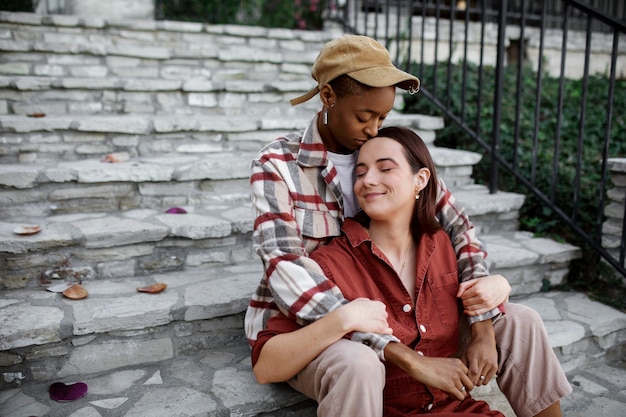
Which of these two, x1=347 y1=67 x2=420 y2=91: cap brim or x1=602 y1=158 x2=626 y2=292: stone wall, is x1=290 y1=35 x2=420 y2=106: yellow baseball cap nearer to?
x1=347 y1=67 x2=420 y2=91: cap brim

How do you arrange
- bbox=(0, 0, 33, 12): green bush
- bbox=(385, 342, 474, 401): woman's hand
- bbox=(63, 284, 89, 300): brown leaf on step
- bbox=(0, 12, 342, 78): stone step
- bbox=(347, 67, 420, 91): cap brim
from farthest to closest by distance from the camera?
bbox=(0, 0, 33, 12): green bush
bbox=(0, 12, 342, 78): stone step
bbox=(63, 284, 89, 300): brown leaf on step
bbox=(347, 67, 420, 91): cap brim
bbox=(385, 342, 474, 401): woman's hand

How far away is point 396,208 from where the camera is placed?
170 cm

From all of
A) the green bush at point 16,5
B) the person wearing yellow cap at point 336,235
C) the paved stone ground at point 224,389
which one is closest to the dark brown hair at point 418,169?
the person wearing yellow cap at point 336,235

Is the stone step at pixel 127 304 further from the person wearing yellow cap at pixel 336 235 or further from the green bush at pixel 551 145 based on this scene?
the green bush at pixel 551 145

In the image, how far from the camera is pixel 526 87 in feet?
16.4

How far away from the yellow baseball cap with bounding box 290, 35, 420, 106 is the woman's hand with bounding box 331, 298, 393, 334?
659 millimetres

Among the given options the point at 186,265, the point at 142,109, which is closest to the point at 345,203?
the point at 186,265

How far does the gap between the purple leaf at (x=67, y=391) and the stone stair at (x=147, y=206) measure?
0.16 ft

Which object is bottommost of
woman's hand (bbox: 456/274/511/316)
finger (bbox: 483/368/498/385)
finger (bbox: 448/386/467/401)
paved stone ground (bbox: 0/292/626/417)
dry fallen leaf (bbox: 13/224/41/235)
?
paved stone ground (bbox: 0/292/626/417)

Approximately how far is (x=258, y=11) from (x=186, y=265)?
468 cm

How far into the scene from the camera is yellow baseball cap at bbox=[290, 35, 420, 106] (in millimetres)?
1607

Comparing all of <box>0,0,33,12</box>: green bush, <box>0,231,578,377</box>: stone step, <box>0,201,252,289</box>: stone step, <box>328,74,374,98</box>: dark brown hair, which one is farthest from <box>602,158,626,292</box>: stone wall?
<box>0,0,33,12</box>: green bush

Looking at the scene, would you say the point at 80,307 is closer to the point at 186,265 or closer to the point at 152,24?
the point at 186,265

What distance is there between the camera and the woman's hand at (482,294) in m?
1.68
